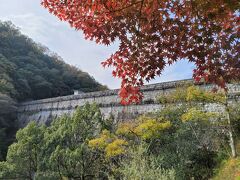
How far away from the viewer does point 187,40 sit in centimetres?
419

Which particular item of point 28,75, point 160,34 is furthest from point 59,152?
point 28,75

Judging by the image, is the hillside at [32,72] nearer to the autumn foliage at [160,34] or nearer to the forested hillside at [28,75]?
the forested hillside at [28,75]

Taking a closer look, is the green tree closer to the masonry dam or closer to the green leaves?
the green leaves

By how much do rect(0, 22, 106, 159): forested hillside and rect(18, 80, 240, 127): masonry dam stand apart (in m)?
2.41

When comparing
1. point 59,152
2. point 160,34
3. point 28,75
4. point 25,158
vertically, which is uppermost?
point 28,75

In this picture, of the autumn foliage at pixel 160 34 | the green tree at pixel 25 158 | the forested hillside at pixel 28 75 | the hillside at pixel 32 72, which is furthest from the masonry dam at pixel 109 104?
A: the autumn foliage at pixel 160 34

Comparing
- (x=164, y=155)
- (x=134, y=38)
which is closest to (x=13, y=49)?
(x=164, y=155)

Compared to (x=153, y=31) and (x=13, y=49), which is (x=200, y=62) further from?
(x=13, y=49)

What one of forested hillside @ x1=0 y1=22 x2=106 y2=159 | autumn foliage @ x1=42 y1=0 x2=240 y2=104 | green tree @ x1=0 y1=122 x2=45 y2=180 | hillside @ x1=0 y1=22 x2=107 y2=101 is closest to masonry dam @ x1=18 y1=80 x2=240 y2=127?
forested hillside @ x1=0 y1=22 x2=106 y2=159

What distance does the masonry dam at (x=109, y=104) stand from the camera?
539 inches

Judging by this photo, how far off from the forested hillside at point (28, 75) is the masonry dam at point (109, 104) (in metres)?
2.41

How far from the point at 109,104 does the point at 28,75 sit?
1904 centimetres

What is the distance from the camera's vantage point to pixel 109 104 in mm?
17656

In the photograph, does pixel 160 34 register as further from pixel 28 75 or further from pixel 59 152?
pixel 28 75
